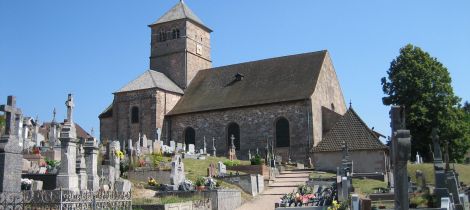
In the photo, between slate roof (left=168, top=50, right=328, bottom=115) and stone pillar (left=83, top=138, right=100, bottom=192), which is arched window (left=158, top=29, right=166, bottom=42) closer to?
slate roof (left=168, top=50, right=328, bottom=115)

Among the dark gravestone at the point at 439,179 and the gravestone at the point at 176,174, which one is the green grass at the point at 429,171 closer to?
the dark gravestone at the point at 439,179

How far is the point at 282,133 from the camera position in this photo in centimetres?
3541

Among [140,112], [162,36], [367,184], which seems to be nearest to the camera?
[367,184]

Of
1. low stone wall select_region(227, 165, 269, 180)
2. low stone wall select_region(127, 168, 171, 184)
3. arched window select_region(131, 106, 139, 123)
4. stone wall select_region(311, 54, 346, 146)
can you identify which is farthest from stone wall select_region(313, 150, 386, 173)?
arched window select_region(131, 106, 139, 123)

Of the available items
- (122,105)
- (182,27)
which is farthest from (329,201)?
(182,27)

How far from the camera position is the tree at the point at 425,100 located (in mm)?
34781

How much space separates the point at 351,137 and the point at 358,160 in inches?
59.7

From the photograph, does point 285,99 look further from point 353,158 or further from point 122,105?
point 122,105

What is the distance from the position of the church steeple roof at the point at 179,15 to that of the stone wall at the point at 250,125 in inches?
407

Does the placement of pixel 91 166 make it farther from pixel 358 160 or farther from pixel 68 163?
pixel 358 160

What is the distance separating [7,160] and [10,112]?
52.9 inches

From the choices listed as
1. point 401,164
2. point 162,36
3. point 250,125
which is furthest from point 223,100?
point 401,164

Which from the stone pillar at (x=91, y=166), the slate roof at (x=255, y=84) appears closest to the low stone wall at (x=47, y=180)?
the stone pillar at (x=91, y=166)

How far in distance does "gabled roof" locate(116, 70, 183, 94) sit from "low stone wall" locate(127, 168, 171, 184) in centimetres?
1825
